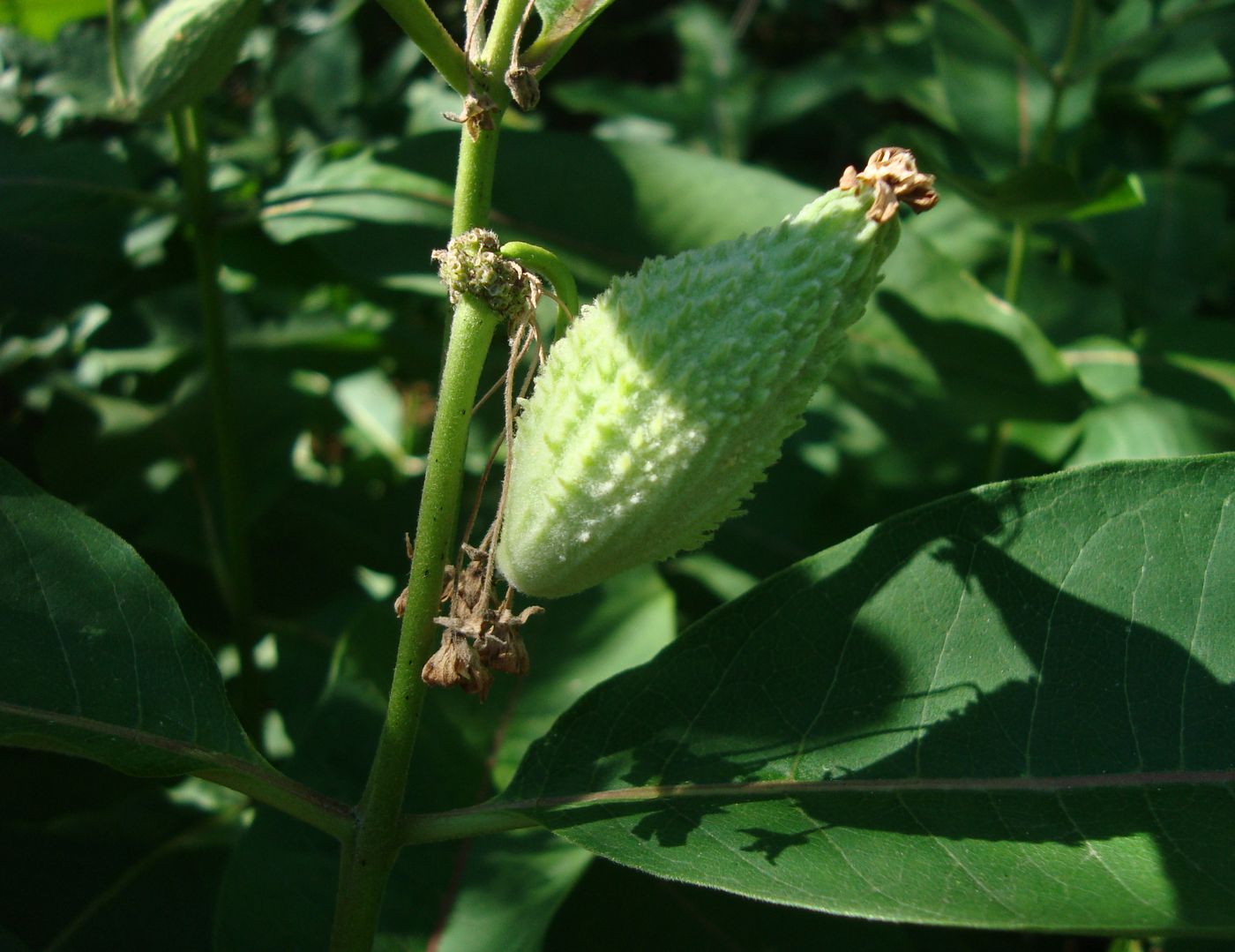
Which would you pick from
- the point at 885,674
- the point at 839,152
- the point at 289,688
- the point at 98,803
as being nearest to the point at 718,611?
the point at 885,674

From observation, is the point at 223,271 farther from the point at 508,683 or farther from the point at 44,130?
the point at 508,683

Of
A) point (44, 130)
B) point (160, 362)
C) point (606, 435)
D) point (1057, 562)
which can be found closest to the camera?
point (606, 435)

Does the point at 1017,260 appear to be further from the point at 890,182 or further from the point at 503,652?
the point at 503,652

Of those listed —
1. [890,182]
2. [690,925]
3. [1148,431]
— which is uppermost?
[1148,431]

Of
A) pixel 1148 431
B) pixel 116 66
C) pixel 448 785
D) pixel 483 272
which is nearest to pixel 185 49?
pixel 116 66

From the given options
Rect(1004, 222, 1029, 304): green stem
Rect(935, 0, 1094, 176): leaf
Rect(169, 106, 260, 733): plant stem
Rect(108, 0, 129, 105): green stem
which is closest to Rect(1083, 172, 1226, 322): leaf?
Rect(935, 0, 1094, 176): leaf

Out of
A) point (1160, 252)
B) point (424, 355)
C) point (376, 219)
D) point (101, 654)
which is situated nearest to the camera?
point (101, 654)
